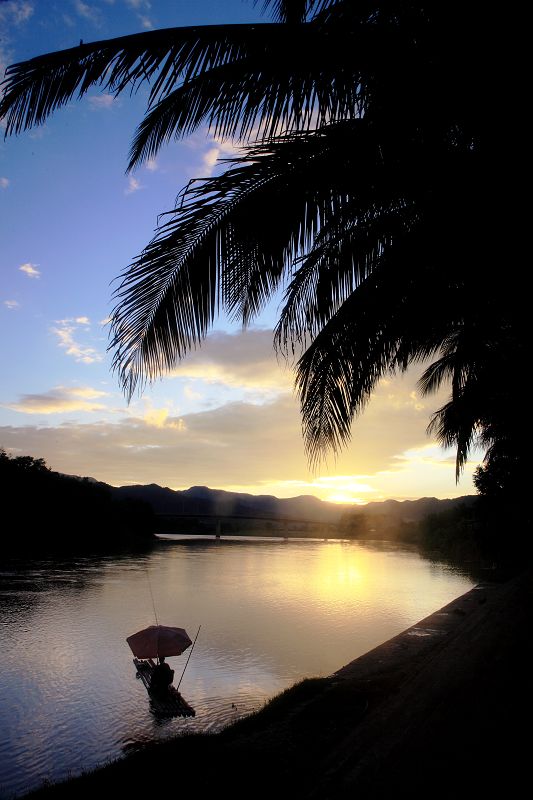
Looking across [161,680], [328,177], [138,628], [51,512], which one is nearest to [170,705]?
[161,680]

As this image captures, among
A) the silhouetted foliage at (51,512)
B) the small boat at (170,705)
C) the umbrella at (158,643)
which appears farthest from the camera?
the silhouetted foliage at (51,512)

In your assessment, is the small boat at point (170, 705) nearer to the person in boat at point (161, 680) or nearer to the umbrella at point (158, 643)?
the person in boat at point (161, 680)

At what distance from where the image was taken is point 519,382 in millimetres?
5852

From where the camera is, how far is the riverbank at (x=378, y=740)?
3748 mm

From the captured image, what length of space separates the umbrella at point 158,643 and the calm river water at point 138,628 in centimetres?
110

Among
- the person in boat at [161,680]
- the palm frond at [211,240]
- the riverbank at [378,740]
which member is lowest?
the person in boat at [161,680]

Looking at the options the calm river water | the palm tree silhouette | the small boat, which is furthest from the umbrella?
the palm tree silhouette

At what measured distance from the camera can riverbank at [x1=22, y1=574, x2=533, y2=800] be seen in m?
3.75

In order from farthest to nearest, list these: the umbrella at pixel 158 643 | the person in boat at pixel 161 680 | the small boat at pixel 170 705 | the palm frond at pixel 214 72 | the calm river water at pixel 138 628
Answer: the umbrella at pixel 158 643 → the person in boat at pixel 161 680 → the small boat at pixel 170 705 → the calm river water at pixel 138 628 → the palm frond at pixel 214 72

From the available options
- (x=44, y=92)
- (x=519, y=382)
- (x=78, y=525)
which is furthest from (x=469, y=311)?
(x=78, y=525)

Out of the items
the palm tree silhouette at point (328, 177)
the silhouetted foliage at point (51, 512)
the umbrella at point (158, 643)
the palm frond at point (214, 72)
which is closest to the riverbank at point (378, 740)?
the palm tree silhouette at point (328, 177)

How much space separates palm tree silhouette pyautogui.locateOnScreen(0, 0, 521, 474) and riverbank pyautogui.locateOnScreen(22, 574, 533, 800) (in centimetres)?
241

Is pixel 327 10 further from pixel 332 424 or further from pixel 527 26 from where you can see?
pixel 332 424

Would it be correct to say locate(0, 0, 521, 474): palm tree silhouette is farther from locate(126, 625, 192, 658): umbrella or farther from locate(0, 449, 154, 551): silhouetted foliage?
locate(0, 449, 154, 551): silhouetted foliage
